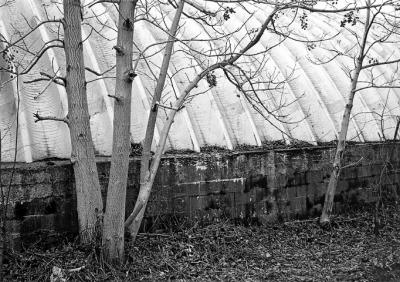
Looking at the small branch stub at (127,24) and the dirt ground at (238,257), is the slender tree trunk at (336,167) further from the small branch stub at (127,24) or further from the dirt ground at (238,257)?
the small branch stub at (127,24)

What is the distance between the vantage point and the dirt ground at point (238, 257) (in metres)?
7.32

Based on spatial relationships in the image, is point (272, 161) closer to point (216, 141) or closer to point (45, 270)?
point (216, 141)

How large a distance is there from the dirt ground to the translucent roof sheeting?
1703 mm

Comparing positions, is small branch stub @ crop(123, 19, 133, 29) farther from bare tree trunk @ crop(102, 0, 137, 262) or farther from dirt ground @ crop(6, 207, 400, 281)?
dirt ground @ crop(6, 207, 400, 281)

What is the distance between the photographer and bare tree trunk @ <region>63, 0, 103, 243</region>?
7.61 meters

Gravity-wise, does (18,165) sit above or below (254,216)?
above

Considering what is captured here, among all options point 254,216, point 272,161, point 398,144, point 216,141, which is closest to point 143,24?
point 216,141

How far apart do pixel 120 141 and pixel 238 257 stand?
307 centimetres

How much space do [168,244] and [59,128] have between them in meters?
2.77

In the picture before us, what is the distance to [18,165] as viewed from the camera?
25.6 ft

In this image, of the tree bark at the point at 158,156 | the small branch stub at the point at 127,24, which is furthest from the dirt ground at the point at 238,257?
the small branch stub at the point at 127,24

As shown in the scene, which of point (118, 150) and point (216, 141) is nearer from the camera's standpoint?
point (118, 150)

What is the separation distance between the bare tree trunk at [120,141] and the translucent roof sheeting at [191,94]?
334 mm

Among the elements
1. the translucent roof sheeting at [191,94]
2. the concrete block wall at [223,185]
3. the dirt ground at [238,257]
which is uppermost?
the translucent roof sheeting at [191,94]
